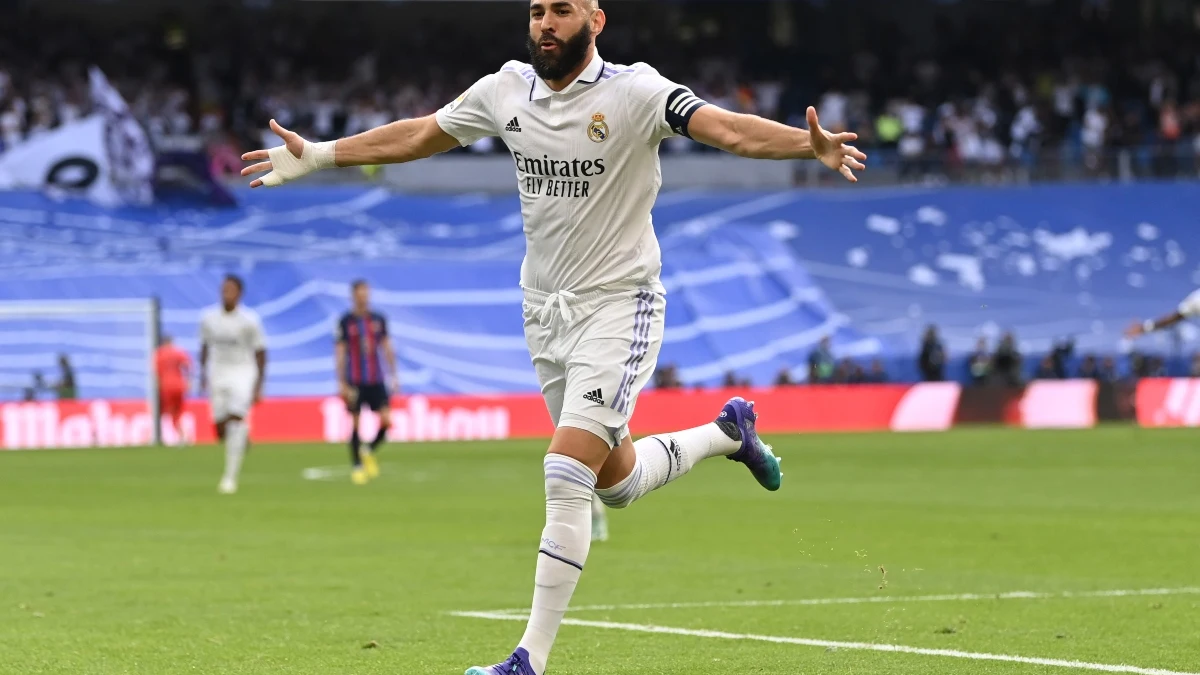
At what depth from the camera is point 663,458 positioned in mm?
7750

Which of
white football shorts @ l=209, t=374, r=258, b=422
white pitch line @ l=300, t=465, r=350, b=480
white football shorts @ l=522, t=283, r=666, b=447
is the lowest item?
white pitch line @ l=300, t=465, r=350, b=480

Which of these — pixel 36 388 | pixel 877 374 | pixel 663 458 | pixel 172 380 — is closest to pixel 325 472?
pixel 172 380

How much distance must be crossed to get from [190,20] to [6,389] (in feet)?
55.8

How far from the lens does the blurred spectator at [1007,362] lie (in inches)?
1452

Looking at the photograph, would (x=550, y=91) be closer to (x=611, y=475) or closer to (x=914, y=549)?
(x=611, y=475)

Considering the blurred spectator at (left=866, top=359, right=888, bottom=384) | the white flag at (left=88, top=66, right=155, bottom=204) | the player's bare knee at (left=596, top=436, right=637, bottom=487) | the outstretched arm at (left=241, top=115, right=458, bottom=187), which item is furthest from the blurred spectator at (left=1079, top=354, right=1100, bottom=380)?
the outstretched arm at (left=241, top=115, right=458, bottom=187)

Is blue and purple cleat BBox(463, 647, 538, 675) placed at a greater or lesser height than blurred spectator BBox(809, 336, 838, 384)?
greater

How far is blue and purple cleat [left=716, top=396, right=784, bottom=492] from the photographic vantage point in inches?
330

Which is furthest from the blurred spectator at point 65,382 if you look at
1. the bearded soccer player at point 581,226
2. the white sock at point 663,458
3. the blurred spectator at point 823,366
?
the bearded soccer player at point 581,226

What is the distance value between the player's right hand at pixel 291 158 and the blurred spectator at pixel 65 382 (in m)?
25.9

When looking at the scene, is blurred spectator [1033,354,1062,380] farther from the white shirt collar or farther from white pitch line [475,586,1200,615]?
the white shirt collar

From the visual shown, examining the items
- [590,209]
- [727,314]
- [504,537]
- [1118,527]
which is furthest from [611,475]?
[727,314]

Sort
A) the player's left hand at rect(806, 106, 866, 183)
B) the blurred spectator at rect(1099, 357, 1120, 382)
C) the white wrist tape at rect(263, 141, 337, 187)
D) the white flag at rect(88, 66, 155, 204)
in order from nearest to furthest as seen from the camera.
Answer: the player's left hand at rect(806, 106, 866, 183) → the white wrist tape at rect(263, 141, 337, 187) → the blurred spectator at rect(1099, 357, 1120, 382) → the white flag at rect(88, 66, 155, 204)

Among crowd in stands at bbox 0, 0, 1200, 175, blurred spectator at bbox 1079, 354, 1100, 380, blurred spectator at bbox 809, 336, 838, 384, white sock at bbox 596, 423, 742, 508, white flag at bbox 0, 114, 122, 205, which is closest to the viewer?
white sock at bbox 596, 423, 742, 508
